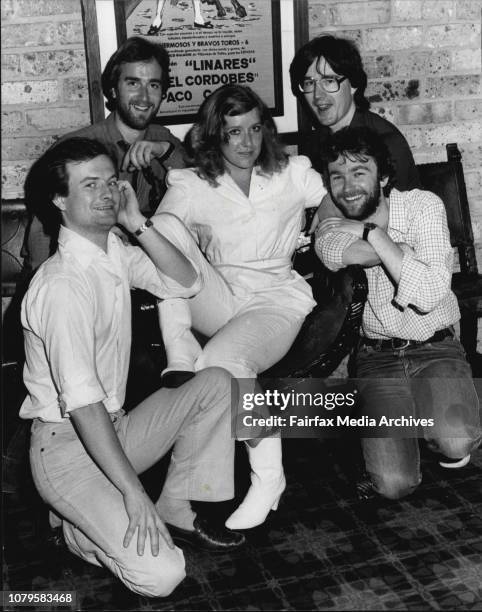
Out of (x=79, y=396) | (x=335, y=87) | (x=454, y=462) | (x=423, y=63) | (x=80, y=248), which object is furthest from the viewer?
(x=423, y=63)

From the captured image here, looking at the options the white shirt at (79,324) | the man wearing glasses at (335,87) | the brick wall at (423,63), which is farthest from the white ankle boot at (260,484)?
the brick wall at (423,63)

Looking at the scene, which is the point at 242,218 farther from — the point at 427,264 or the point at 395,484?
the point at 395,484

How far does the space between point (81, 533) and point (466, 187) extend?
2488 millimetres

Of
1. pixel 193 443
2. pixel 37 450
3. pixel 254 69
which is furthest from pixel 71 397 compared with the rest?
pixel 254 69

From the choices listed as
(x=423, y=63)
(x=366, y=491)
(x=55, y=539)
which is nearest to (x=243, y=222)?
(x=366, y=491)

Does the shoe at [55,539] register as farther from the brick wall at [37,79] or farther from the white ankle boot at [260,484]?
the brick wall at [37,79]

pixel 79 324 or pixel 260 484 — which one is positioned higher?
pixel 79 324

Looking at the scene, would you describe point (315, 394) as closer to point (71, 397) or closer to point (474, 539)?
point (474, 539)

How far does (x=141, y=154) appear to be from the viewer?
304cm

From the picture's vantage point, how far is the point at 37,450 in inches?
93.4

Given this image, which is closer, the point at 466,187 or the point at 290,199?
the point at 290,199

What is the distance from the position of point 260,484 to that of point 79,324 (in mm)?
836

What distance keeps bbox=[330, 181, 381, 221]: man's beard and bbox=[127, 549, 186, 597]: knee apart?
1344 mm

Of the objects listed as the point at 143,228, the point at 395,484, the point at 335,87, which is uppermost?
the point at 335,87
